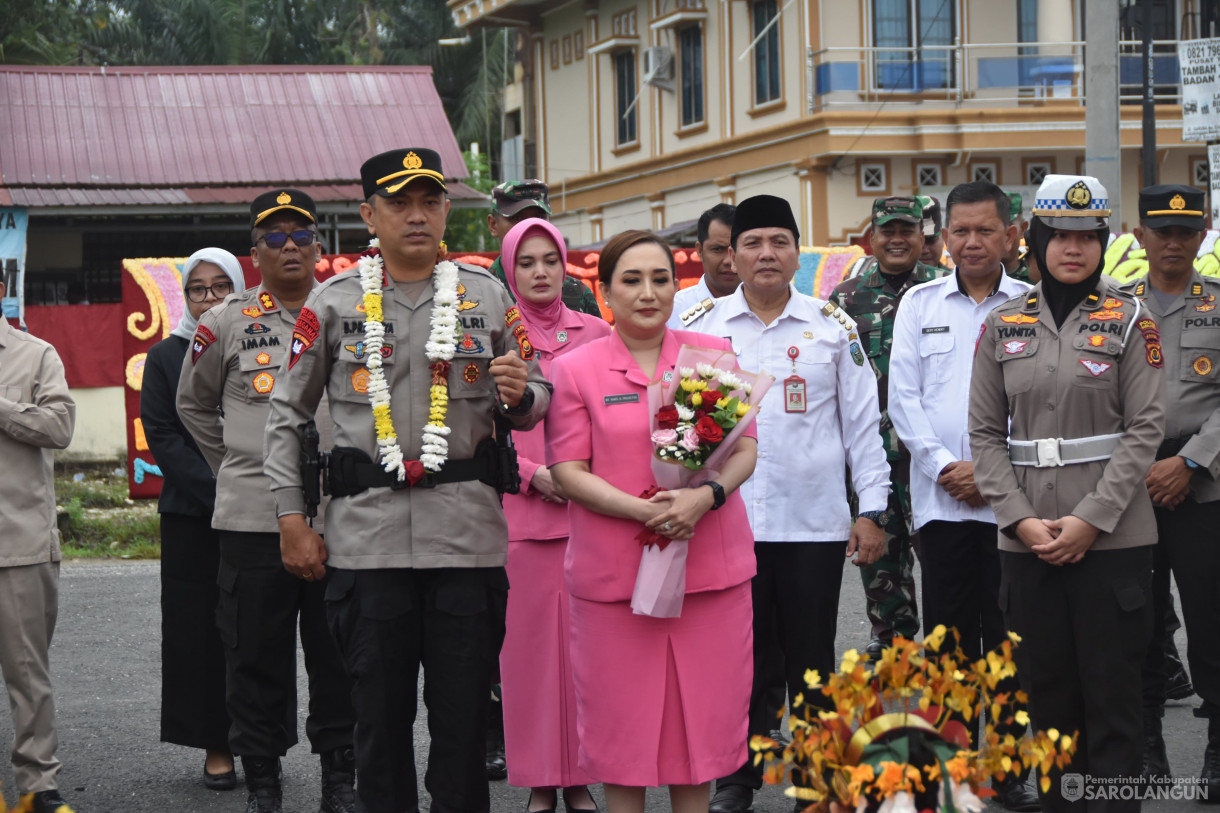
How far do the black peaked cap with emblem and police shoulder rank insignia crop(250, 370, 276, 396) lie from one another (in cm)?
193

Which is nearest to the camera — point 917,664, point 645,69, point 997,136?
point 917,664

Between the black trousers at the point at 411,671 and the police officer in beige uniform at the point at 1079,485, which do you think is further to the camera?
the police officer in beige uniform at the point at 1079,485

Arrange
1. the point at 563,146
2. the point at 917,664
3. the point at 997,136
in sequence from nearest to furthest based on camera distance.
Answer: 1. the point at 917,664
2. the point at 997,136
3. the point at 563,146

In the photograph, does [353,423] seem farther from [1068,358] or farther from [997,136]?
[997,136]

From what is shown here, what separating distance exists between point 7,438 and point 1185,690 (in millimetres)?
5640

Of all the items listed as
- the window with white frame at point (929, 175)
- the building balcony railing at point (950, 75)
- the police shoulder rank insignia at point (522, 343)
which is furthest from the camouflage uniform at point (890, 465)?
the window with white frame at point (929, 175)

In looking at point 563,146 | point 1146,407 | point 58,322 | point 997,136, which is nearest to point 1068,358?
point 1146,407

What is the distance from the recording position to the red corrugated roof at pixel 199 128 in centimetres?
1878

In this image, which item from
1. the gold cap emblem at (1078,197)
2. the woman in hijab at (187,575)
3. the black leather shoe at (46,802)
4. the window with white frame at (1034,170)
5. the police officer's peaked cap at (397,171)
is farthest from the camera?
the window with white frame at (1034,170)

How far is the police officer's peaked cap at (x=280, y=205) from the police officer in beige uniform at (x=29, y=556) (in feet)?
3.44

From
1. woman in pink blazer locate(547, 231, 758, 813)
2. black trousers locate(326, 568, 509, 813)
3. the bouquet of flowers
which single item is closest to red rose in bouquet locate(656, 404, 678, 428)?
the bouquet of flowers

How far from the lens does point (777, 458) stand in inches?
220

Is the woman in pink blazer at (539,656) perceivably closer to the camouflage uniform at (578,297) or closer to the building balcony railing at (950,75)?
the camouflage uniform at (578,297)

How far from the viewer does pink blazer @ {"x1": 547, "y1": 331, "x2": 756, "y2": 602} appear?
4613 millimetres
